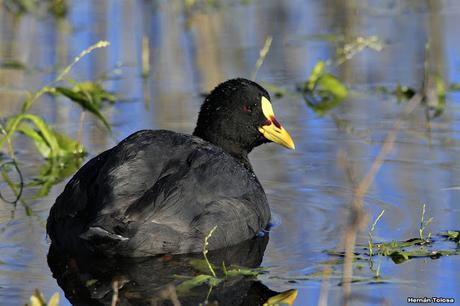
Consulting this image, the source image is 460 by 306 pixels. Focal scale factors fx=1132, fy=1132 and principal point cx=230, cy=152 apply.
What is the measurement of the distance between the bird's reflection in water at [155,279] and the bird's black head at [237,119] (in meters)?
1.06

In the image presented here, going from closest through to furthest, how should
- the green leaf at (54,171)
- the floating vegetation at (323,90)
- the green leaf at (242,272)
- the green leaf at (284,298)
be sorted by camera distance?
the green leaf at (284,298) < the green leaf at (242,272) < the green leaf at (54,171) < the floating vegetation at (323,90)

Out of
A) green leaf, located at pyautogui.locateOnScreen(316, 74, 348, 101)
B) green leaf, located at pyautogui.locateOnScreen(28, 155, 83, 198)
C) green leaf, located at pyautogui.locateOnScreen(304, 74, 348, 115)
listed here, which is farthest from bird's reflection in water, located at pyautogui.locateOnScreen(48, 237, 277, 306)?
green leaf, located at pyautogui.locateOnScreen(316, 74, 348, 101)

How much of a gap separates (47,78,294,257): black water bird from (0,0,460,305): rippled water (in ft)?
0.71

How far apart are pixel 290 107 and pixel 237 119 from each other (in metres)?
2.05

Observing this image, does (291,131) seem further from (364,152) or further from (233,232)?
(233,232)

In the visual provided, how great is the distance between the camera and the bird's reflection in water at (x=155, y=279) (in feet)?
15.4

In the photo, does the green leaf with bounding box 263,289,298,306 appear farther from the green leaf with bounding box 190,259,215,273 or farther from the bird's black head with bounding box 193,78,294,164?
the bird's black head with bounding box 193,78,294,164

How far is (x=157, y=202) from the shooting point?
520cm

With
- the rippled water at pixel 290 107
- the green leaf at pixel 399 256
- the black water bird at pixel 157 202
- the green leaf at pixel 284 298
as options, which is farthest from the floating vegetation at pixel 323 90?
the green leaf at pixel 284 298

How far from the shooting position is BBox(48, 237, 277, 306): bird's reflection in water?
4.68 meters

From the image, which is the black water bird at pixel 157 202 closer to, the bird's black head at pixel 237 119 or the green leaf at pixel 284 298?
the bird's black head at pixel 237 119

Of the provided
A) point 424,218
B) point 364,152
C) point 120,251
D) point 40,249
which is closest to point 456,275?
point 424,218

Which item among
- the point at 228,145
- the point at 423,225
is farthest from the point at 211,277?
the point at 228,145

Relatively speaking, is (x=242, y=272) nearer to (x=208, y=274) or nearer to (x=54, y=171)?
(x=208, y=274)
